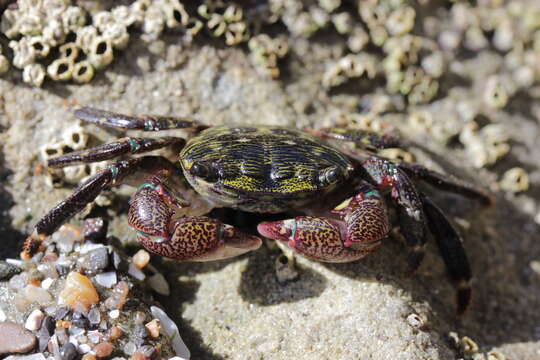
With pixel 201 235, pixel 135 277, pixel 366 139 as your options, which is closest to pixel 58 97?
pixel 135 277

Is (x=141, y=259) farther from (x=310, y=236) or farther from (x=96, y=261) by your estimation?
(x=310, y=236)

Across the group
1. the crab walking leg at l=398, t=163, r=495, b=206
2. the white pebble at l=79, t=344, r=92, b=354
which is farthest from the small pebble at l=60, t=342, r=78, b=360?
the crab walking leg at l=398, t=163, r=495, b=206

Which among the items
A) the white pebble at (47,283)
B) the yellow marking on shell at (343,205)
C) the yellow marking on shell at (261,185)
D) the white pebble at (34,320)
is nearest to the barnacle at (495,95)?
the yellow marking on shell at (343,205)

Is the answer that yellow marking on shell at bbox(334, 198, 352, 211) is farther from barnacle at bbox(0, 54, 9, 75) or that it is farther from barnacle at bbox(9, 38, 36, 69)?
barnacle at bbox(0, 54, 9, 75)

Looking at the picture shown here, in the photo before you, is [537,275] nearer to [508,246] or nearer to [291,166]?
[508,246]

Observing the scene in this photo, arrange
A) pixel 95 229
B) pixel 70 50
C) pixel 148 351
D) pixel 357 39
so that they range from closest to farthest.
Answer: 1. pixel 148 351
2. pixel 95 229
3. pixel 70 50
4. pixel 357 39

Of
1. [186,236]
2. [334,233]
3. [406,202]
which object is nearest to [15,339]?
[186,236]
